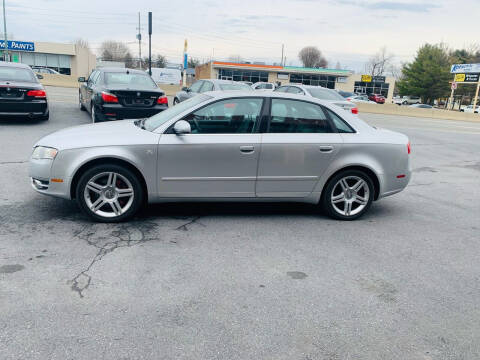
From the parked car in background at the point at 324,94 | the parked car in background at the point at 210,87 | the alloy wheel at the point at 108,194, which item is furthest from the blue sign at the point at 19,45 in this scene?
the alloy wheel at the point at 108,194

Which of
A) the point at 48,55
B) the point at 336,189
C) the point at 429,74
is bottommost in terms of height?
the point at 336,189

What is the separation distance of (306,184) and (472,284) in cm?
212

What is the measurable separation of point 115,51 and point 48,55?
177 feet

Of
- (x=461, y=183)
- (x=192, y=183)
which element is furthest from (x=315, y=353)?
(x=461, y=183)

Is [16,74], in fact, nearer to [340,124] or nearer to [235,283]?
[340,124]

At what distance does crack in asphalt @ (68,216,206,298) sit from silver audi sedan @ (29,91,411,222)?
0.17 m

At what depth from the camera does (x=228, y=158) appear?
5.11 metres

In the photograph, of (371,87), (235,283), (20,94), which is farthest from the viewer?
(371,87)

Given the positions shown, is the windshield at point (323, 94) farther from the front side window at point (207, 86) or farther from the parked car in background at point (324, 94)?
the front side window at point (207, 86)

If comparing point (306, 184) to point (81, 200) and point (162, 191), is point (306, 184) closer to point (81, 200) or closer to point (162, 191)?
point (162, 191)

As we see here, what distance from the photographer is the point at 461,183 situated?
27.6 feet

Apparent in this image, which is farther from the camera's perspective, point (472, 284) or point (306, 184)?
point (306, 184)

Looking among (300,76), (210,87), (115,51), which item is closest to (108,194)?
(210,87)

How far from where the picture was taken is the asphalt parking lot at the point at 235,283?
9.57 feet
